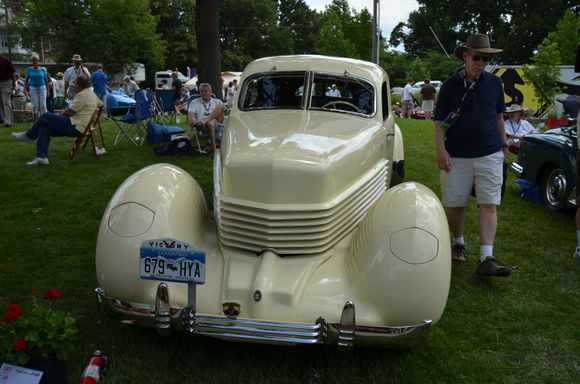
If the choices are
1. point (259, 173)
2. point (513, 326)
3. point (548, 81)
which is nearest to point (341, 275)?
point (259, 173)

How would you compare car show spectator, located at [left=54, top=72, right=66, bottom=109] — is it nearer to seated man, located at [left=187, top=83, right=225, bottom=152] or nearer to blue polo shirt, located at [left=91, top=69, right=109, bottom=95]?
blue polo shirt, located at [left=91, top=69, right=109, bottom=95]

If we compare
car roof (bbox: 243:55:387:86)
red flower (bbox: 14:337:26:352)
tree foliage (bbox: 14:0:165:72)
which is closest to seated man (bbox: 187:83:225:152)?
car roof (bbox: 243:55:387:86)

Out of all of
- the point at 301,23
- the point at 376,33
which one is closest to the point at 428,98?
the point at 376,33

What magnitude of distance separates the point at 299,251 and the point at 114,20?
131 feet

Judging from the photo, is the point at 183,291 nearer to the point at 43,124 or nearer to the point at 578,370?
the point at 578,370

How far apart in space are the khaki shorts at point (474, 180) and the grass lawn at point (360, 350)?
0.69m

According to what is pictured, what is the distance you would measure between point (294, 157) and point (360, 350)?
4.30ft

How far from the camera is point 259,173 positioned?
3.39 m

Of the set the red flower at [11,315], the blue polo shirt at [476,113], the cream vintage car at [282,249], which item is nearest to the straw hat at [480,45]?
the blue polo shirt at [476,113]

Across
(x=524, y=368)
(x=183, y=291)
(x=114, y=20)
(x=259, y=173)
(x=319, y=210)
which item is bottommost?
(x=524, y=368)

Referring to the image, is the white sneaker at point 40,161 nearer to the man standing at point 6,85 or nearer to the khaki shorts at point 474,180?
the man standing at point 6,85

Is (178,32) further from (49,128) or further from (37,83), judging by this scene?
(49,128)

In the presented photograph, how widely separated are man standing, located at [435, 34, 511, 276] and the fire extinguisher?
9.58 feet

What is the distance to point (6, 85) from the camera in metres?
12.4
